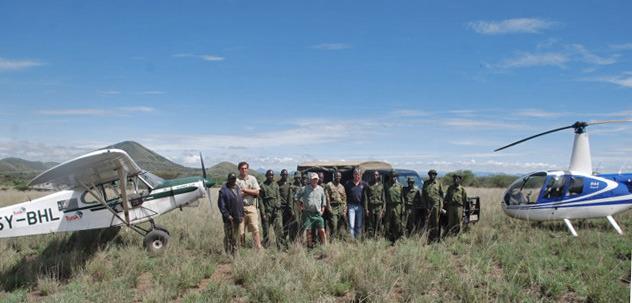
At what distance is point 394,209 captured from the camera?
9070 mm

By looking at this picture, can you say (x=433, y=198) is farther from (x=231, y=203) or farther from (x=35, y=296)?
(x=35, y=296)

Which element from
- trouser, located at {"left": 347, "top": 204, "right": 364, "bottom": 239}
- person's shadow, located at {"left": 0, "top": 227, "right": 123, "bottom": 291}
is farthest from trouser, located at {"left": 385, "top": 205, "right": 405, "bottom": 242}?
person's shadow, located at {"left": 0, "top": 227, "right": 123, "bottom": 291}

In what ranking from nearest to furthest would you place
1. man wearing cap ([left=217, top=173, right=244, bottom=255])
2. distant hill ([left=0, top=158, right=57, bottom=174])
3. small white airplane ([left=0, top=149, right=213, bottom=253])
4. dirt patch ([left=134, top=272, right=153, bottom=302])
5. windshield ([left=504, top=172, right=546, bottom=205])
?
1. dirt patch ([left=134, top=272, right=153, bottom=302])
2. man wearing cap ([left=217, top=173, right=244, bottom=255])
3. small white airplane ([left=0, top=149, right=213, bottom=253])
4. windshield ([left=504, top=172, right=546, bottom=205])
5. distant hill ([left=0, top=158, right=57, bottom=174])

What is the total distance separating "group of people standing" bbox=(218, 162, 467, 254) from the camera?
28.3ft

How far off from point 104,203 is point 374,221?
6103 mm

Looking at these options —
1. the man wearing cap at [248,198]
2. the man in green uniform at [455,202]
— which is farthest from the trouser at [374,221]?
the man wearing cap at [248,198]

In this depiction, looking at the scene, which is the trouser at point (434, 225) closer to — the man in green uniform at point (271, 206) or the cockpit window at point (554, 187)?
the cockpit window at point (554, 187)

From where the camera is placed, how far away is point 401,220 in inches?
364

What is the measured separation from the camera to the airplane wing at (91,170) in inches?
306

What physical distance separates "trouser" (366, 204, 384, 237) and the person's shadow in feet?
19.0

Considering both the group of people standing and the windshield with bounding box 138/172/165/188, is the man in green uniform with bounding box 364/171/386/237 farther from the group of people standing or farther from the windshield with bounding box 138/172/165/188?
the windshield with bounding box 138/172/165/188

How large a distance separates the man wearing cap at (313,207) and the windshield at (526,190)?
526cm

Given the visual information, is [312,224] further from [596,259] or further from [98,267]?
[596,259]

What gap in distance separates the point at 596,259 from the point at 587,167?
149 inches
